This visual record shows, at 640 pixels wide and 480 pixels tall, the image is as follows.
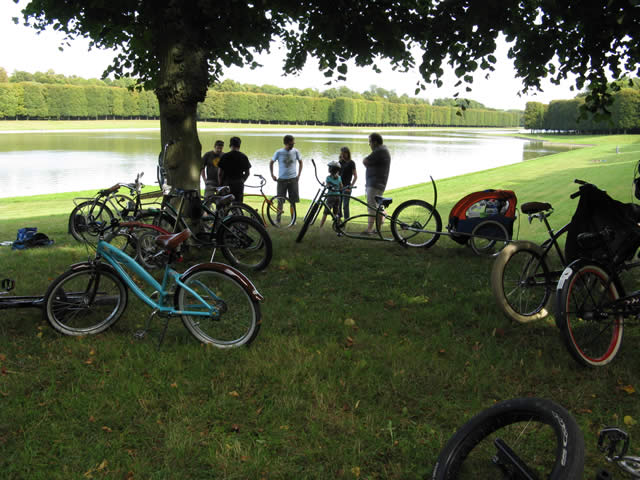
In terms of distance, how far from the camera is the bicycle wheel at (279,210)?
11.0 metres

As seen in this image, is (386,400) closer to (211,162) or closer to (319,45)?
(319,45)

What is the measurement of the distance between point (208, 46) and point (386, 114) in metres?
131

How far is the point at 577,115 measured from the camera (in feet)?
267

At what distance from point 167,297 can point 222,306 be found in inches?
19.1

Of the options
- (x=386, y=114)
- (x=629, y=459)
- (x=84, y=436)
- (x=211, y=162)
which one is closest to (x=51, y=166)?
(x=211, y=162)

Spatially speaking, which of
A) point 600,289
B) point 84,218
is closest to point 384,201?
point 600,289

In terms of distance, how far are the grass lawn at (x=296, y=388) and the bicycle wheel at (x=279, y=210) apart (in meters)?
5.66

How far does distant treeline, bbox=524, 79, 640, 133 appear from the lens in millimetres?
75938

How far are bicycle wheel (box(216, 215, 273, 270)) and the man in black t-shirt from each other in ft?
10.7

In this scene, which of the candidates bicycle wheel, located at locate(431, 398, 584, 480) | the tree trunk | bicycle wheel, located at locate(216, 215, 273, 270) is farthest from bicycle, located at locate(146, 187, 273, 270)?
bicycle wheel, located at locate(431, 398, 584, 480)

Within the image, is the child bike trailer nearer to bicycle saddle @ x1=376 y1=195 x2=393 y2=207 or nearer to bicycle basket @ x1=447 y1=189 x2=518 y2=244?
bicycle basket @ x1=447 y1=189 x2=518 y2=244

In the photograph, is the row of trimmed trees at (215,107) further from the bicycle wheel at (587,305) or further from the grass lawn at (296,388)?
the bicycle wheel at (587,305)

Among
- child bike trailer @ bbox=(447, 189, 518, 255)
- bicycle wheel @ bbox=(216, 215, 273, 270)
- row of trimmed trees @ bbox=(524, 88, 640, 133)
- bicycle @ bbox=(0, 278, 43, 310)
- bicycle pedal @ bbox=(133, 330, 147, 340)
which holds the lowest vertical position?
bicycle pedal @ bbox=(133, 330, 147, 340)

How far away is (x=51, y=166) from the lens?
30.2 meters
